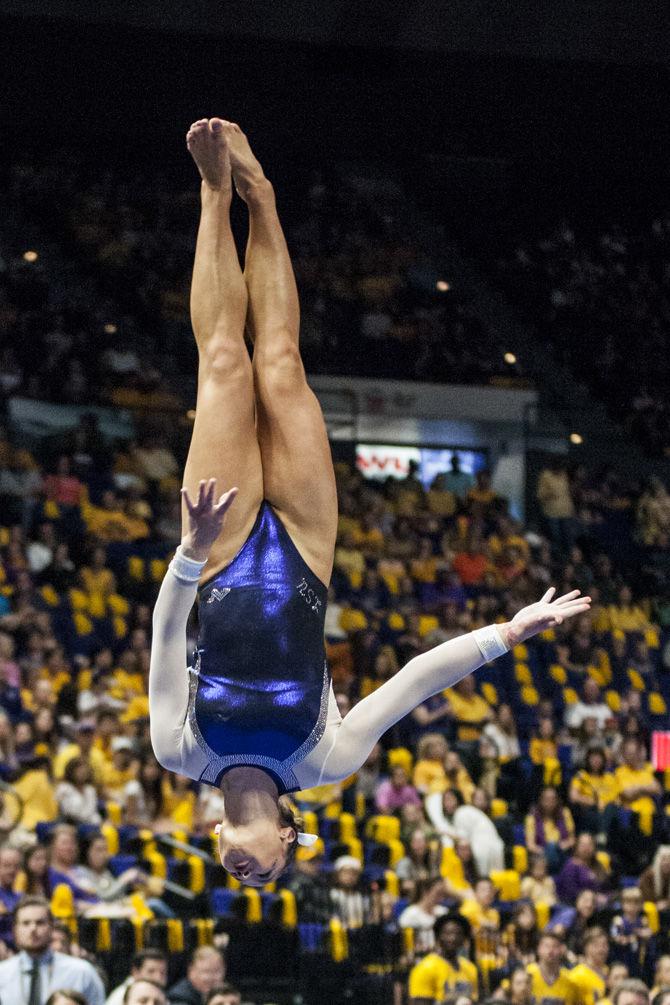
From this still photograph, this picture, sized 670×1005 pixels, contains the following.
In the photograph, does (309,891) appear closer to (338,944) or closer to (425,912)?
(338,944)

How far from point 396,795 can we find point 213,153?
626 cm

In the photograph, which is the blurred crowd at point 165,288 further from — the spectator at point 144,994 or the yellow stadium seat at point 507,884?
the spectator at point 144,994

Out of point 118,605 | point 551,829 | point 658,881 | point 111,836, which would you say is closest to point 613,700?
point 551,829

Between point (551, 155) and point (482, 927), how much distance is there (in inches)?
282

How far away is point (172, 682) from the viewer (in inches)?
197

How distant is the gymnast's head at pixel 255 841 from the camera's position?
4.92 m

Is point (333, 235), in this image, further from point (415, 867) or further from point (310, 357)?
point (415, 867)

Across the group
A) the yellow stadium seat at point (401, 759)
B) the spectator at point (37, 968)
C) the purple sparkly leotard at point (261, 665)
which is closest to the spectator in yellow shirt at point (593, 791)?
the yellow stadium seat at point (401, 759)

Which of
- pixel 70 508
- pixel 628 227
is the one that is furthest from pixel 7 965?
pixel 628 227

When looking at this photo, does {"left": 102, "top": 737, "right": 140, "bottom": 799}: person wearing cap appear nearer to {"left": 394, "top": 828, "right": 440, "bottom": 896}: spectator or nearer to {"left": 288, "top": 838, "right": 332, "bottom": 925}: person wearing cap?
{"left": 288, "top": 838, "right": 332, "bottom": 925}: person wearing cap

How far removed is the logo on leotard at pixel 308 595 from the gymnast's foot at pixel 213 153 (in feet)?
5.03

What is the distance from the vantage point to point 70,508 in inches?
544

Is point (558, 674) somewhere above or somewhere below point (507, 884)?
above

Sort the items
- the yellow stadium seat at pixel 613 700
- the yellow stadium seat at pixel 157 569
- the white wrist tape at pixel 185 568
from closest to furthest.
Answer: the white wrist tape at pixel 185 568, the yellow stadium seat at pixel 157 569, the yellow stadium seat at pixel 613 700
